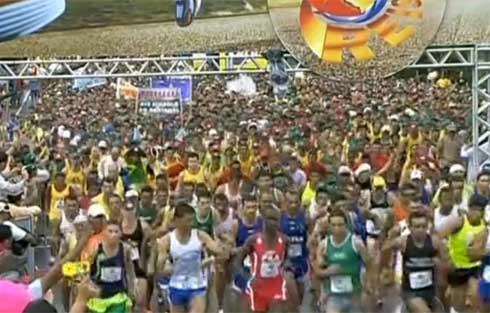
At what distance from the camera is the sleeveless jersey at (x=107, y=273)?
28.6 feet

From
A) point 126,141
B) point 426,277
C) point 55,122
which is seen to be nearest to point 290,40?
point 126,141

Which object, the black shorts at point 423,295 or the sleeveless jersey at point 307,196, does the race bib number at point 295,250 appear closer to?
the sleeveless jersey at point 307,196

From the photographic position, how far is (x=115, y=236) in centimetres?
877

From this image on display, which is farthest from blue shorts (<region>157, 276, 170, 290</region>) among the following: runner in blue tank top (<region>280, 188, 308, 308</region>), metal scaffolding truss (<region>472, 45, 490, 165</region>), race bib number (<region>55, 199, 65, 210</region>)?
metal scaffolding truss (<region>472, 45, 490, 165</region>)

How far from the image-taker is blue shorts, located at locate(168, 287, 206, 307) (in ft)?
29.9

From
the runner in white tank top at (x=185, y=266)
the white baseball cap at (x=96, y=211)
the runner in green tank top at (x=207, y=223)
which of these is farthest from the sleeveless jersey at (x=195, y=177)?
the runner in white tank top at (x=185, y=266)

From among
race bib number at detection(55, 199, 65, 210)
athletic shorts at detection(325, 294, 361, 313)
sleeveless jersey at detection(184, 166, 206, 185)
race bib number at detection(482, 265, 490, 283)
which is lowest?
athletic shorts at detection(325, 294, 361, 313)

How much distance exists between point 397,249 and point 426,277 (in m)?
0.48

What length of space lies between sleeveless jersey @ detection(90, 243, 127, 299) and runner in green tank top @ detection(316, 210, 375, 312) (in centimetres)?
161

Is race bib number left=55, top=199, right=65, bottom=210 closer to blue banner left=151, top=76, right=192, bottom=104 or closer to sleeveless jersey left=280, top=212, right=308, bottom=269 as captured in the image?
sleeveless jersey left=280, top=212, right=308, bottom=269

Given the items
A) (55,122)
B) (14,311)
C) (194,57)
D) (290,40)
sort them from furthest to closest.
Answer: (55,122) → (194,57) → (290,40) → (14,311)

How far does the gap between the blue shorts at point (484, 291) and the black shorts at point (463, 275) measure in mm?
317

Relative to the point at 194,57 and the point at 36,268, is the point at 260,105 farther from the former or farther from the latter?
the point at 36,268

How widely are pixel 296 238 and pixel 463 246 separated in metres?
1.48
